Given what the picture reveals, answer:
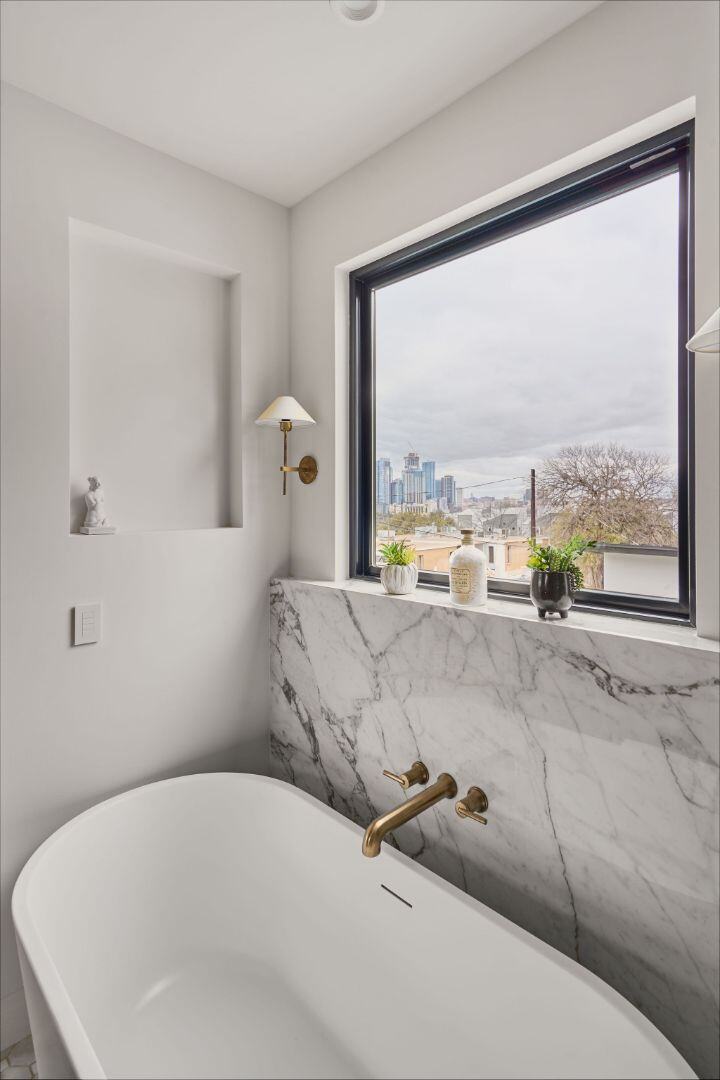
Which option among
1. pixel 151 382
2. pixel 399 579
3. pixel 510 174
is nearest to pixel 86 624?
pixel 151 382

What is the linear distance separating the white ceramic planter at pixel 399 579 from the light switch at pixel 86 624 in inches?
34.5

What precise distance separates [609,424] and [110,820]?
1733mm

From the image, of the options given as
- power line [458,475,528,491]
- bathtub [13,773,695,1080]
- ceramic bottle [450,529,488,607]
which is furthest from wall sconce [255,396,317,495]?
bathtub [13,773,695,1080]

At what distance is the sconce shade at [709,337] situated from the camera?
997 mm

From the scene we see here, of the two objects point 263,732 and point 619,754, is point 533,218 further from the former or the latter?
point 263,732

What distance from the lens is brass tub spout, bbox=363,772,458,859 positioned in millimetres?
1254

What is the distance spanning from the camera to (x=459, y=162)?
1.63 metres

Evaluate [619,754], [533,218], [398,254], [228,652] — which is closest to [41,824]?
[228,652]

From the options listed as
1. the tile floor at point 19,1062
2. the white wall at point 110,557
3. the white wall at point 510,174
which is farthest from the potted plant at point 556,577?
the tile floor at point 19,1062

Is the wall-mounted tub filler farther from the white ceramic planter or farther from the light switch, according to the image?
the light switch

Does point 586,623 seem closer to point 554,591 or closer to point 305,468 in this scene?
point 554,591

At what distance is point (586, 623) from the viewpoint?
1347 mm

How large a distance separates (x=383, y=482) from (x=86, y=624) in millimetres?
1068

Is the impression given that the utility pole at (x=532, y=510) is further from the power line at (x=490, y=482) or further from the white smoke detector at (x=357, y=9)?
the white smoke detector at (x=357, y=9)
